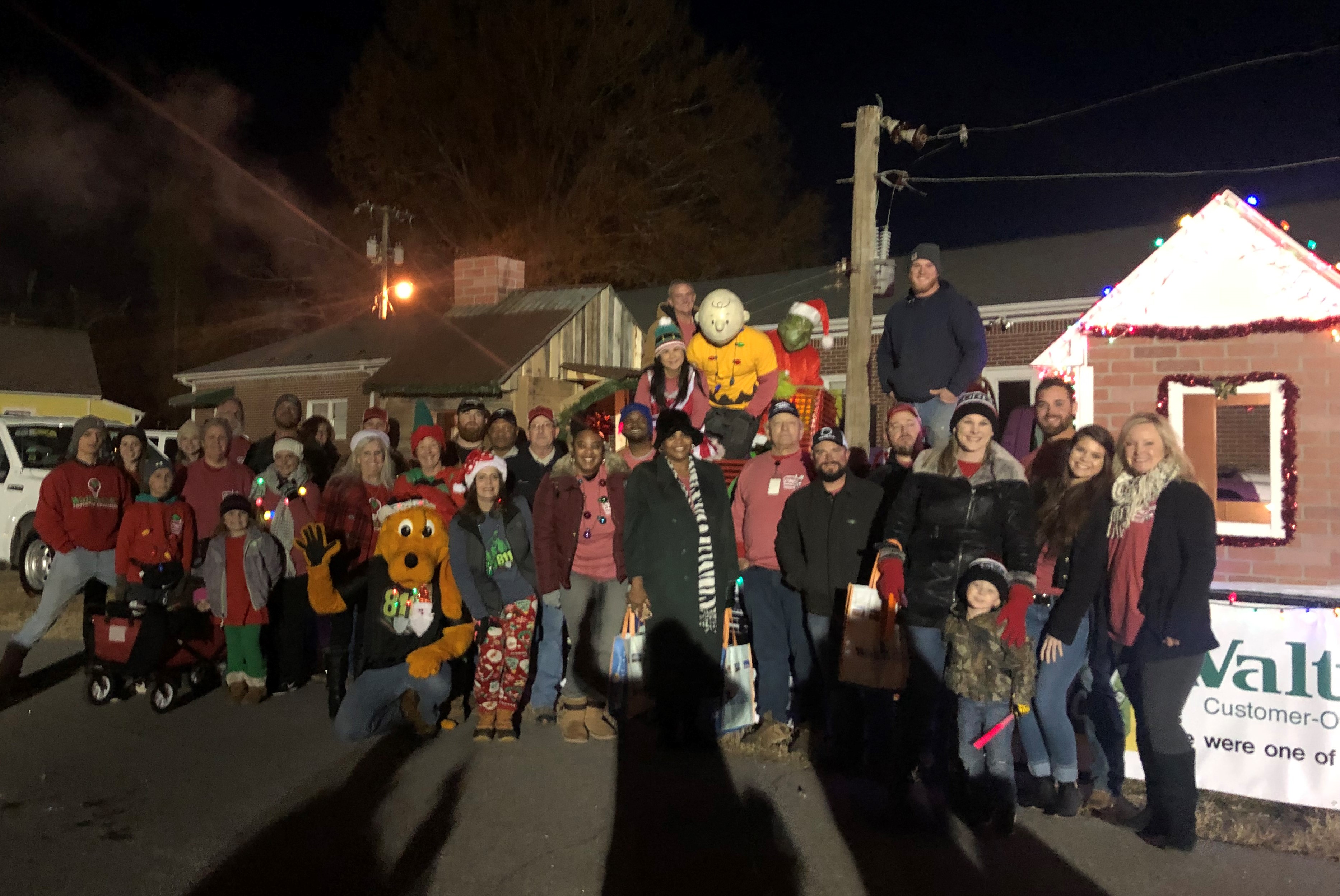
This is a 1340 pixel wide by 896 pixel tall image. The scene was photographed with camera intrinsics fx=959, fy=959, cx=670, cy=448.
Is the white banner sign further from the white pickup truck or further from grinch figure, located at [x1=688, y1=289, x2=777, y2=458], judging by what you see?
the white pickup truck

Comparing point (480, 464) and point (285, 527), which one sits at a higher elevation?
point (480, 464)

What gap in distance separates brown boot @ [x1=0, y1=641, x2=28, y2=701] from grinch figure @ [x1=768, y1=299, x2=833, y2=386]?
5.93 m

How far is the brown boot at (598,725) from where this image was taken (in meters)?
5.89

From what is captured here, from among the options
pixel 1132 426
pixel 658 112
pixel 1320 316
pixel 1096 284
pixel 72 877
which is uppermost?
pixel 658 112

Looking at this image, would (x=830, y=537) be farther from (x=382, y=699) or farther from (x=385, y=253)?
(x=385, y=253)

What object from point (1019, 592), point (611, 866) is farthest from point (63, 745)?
point (1019, 592)

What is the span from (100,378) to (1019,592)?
158 feet

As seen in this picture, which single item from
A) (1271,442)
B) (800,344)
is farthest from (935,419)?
(1271,442)

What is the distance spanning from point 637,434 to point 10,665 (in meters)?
4.76

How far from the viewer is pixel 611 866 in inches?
163

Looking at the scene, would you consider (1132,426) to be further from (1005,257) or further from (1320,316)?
(1005,257)

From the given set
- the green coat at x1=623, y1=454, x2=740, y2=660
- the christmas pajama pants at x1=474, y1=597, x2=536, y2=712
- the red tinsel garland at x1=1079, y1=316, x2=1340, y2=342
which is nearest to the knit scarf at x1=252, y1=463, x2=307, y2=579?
the christmas pajama pants at x1=474, y1=597, x2=536, y2=712

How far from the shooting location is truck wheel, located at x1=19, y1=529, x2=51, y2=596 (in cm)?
1102

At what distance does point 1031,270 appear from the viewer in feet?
59.7
